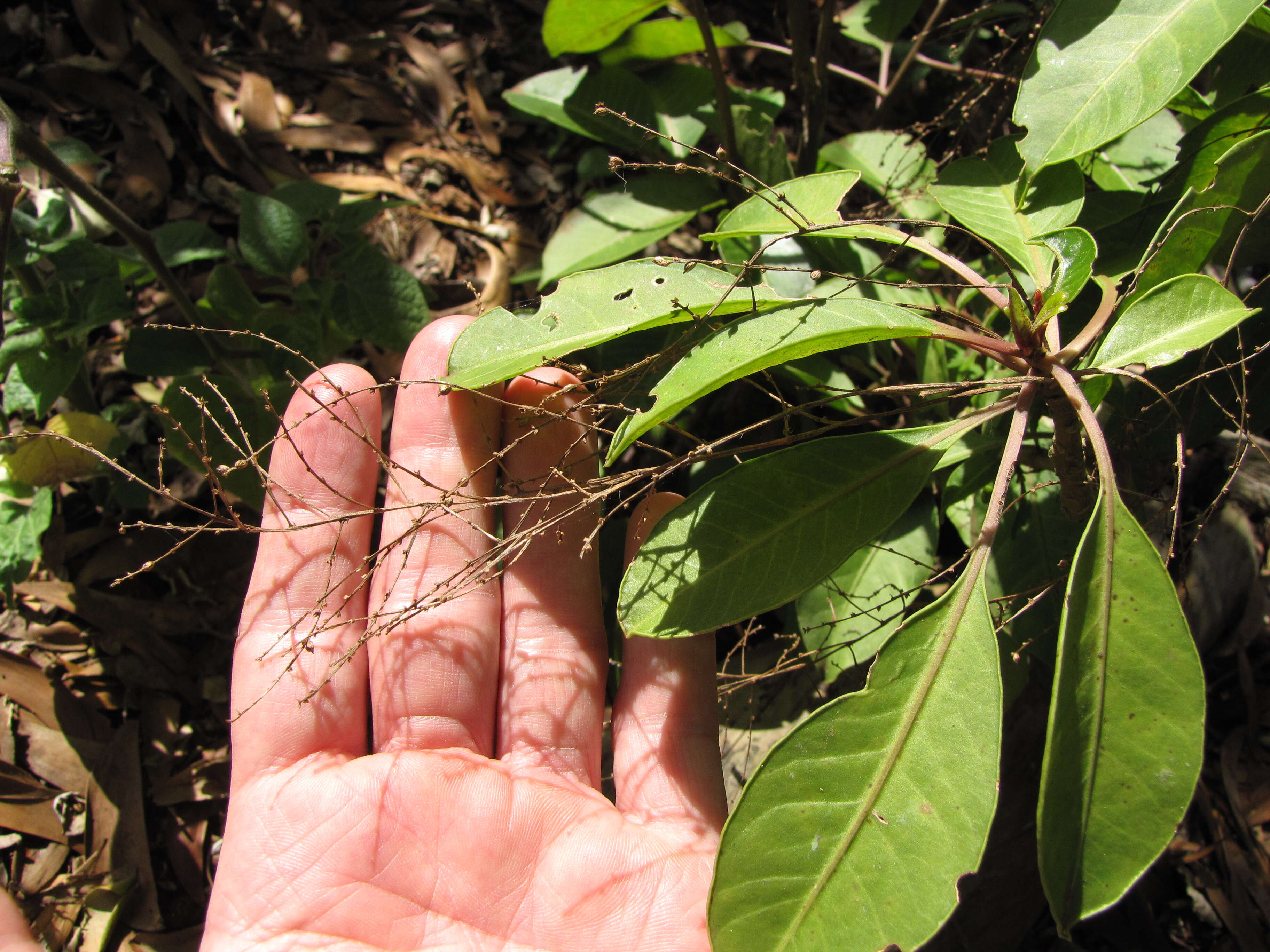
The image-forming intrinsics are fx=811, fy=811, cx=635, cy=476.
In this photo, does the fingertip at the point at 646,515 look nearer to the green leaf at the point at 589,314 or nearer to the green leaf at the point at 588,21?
the green leaf at the point at 589,314

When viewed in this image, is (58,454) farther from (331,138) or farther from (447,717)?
(331,138)

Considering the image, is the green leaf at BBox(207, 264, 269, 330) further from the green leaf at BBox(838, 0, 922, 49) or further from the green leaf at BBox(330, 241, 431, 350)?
the green leaf at BBox(838, 0, 922, 49)

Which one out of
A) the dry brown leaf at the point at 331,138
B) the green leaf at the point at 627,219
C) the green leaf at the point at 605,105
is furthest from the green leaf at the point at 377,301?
the dry brown leaf at the point at 331,138

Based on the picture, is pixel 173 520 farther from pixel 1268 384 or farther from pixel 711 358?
pixel 1268 384

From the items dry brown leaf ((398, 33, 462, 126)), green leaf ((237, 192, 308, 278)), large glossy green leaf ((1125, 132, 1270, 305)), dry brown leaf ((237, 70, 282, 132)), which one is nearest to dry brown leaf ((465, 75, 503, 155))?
dry brown leaf ((398, 33, 462, 126))

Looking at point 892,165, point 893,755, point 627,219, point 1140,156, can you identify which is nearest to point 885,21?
point 892,165

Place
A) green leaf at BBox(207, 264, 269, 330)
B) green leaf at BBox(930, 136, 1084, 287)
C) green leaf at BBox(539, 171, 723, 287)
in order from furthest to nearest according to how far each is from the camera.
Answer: green leaf at BBox(539, 171, 723, 287)
green leaf at BBox(207, 264, 269, 330)
green leaf at BBox(930, 136, 1084, 287)
